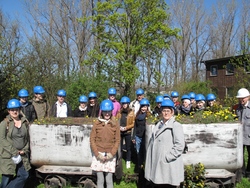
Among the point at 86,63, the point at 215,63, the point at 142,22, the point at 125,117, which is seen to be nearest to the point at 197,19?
the point at 215,63

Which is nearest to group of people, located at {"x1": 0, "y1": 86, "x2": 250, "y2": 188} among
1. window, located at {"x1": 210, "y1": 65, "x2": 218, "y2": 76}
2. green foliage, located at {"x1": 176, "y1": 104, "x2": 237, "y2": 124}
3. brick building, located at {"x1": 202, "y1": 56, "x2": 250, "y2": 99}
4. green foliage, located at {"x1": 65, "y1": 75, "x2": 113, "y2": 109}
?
green foliage, located at {"x1": 176, "y1": 104, "x2": 237, "y2": 124}

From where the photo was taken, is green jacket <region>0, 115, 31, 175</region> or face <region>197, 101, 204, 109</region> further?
face <region>197, 101, 204, 109</region>

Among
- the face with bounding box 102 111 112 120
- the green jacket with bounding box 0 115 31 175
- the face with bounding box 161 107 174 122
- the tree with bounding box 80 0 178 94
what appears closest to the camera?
the face with bounding box 161 107 174 122

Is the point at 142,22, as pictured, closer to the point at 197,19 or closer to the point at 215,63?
the point at 215,63

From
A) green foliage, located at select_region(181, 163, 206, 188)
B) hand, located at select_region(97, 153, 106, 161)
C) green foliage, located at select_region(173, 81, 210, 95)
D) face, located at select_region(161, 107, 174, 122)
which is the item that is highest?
green foliage, located at select_region(173, 81, 210, 95)

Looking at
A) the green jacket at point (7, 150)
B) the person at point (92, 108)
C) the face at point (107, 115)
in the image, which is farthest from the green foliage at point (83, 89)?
the green jacket at point (7, 150)

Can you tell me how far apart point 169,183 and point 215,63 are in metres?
28.9

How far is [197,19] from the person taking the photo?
3838cm

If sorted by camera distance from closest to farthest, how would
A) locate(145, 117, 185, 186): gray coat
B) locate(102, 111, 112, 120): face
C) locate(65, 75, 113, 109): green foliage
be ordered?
locate(145, 117, 185, 186): gray coat < locate(102, 111, 112, 120): face < locate(65, 75, 113, 109): green foliage

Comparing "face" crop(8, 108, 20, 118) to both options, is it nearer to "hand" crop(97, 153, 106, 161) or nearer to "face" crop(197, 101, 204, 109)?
"hand" crop(97, 153, 106, 161)

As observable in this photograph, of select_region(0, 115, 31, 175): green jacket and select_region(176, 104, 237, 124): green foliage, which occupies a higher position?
select_region(176, 104, 237, 124): green foliage

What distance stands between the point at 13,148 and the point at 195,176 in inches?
126

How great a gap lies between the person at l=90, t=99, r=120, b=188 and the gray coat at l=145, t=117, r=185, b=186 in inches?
39.2

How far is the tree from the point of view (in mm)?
16000
